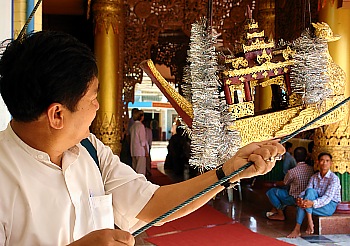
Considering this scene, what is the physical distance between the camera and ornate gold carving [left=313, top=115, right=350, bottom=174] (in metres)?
4.02

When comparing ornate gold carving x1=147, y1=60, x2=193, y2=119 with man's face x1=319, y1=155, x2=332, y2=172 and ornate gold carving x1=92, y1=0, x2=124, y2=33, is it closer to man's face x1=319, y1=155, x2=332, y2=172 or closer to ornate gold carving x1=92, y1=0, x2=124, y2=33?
man's face x1=319, y1=155, x2=332, y2=172

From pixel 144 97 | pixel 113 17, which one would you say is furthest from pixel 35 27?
pixel 144 97

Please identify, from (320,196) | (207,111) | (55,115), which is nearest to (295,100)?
(207,111)

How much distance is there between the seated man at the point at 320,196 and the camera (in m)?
3.88

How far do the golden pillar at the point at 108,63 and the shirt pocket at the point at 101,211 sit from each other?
4.06 m

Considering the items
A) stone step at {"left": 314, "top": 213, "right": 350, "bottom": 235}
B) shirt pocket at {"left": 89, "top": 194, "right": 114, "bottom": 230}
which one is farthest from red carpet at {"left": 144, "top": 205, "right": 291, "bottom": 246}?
shirt pocket at {"left": 89, "top": 194, "right": 114, "bottom": 230}

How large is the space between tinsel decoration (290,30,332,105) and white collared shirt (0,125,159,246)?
121cm

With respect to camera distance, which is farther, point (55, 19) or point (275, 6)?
point (55, 19)

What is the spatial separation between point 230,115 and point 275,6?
383cm

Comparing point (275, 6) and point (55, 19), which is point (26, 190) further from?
point (55, 19)

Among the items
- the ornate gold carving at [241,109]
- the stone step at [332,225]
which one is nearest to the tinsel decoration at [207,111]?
the ornate gold carving at [241,109]

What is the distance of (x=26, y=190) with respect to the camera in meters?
0.79

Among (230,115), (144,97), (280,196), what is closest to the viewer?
(230,115)

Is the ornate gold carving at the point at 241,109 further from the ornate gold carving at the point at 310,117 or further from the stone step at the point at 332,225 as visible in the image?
the stone step at the point at 332,225
